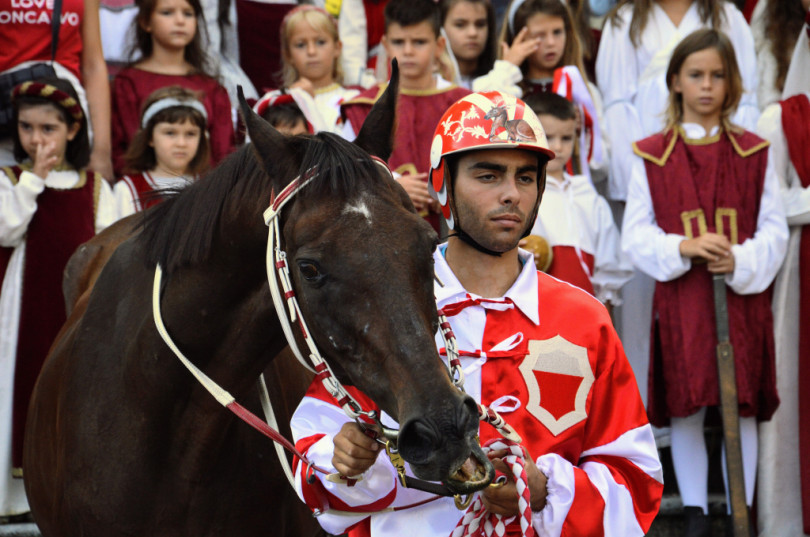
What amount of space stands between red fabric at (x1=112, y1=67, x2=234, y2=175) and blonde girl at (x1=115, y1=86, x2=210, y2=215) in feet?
1.23

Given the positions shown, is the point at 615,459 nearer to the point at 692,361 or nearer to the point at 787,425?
the point at 692,361

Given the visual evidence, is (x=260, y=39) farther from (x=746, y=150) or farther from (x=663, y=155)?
(x=746, y=150)

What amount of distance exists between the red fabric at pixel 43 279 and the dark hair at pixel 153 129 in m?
0.46

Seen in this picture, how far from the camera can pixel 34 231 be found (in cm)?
548

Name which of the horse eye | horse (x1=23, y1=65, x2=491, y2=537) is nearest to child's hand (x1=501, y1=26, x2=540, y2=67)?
horse (x1=23, y1=65, x2=491, y2=537)

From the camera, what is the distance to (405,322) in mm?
2316

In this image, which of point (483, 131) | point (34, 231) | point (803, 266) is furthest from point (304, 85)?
point (483, 131)

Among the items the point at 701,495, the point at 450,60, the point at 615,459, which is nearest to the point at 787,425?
the point at 701,495

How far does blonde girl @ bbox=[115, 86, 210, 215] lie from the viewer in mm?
5828

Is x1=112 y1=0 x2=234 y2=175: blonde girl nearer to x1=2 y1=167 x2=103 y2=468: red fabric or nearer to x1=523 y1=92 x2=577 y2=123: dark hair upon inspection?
x1=2 y1=167 x2=103 y2=468: red fabric

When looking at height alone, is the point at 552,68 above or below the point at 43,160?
above

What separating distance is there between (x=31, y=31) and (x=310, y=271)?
412cm

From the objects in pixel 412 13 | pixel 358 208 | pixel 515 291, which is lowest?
pixel 515 291

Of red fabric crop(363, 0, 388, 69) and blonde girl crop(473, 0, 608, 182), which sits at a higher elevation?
red fabric crop(363, 0, 388, 69)
